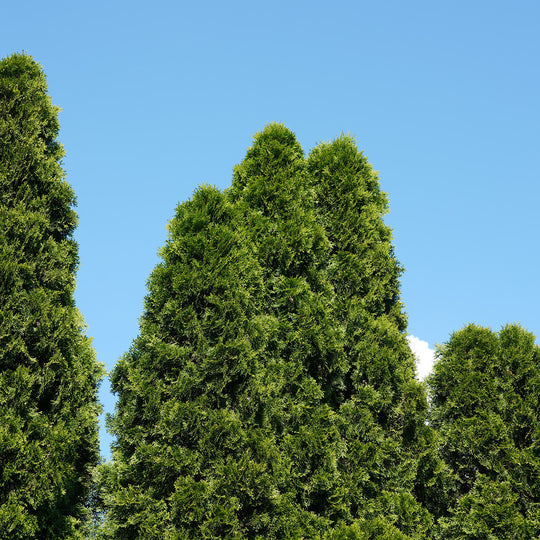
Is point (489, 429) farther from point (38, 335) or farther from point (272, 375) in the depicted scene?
point (38, 335)

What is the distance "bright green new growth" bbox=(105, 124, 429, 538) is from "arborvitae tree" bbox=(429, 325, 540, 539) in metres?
1.51

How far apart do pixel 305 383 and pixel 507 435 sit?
5311 mm

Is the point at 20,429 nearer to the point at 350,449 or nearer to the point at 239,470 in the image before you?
the point at 239,470

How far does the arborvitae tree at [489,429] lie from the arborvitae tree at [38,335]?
8.66 m

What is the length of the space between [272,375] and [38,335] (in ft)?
15.6

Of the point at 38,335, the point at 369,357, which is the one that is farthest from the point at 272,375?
the point at 38,335

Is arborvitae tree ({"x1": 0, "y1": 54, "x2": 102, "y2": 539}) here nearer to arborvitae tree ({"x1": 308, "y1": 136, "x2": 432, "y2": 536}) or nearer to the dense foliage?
the dense foliage

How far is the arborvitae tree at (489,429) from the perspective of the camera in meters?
13.7

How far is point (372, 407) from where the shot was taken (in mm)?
13617

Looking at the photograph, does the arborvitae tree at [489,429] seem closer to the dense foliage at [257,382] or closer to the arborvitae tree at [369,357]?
the dense foliage at [257,382]

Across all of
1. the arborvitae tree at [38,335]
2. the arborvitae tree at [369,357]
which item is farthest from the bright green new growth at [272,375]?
the arborvitae tree at [38,335]

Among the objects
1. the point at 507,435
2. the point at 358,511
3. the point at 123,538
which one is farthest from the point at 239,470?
the point at 507,435

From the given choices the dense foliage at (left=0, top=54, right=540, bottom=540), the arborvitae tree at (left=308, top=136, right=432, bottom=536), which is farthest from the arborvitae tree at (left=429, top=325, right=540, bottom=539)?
the arborvitae tree at (left=308, top=136, right=432, bottom=536)

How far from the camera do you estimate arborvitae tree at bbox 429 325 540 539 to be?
13719 mm
